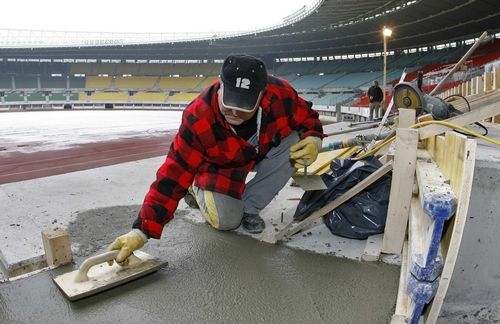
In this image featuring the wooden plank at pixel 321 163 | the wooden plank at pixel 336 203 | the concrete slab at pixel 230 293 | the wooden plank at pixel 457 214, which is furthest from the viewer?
the wooden plank at pixel 321 163

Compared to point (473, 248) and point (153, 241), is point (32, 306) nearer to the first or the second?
point (153, 241)

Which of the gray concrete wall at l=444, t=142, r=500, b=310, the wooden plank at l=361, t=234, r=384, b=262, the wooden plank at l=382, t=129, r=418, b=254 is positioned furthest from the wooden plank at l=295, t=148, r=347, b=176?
the gray concrete wall at l=444, t=142, r=500, b=310

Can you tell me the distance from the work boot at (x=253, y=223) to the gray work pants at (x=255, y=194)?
4 cm

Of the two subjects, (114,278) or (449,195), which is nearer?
(449,195)

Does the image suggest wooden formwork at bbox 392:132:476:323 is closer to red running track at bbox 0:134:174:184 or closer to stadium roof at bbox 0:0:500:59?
red running track at bbox 0:134:174:184

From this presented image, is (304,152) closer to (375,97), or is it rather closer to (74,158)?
(74,158)

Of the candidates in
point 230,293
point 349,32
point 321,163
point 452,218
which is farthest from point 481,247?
point 349,32

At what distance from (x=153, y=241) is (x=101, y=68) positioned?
4851 cm

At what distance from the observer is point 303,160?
2.66 metres

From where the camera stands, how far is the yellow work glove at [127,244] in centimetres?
210

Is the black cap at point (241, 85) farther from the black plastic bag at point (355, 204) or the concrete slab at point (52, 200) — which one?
the concrete slab at point (52, 200)

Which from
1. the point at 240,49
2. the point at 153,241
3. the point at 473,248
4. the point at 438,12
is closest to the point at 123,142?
the point at 153,241

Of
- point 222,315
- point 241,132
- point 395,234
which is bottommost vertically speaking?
point 222,315

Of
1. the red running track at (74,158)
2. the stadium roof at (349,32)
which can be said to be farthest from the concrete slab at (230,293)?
the stadium roof at (349,32)
